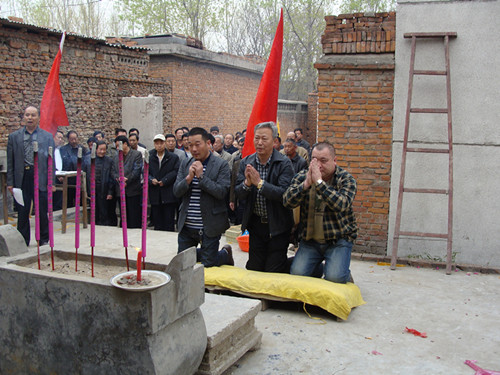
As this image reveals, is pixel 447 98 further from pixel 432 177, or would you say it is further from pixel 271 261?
pixel 271 261

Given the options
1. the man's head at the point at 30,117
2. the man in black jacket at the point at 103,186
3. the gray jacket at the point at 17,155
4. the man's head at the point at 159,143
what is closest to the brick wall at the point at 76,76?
the man in black jacket at the point at 103,186

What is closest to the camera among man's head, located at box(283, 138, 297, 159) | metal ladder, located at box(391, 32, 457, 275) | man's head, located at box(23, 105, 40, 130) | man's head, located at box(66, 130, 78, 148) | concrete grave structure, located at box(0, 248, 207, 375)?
concrete grave structure, located at box(0, 248, 207, 375)

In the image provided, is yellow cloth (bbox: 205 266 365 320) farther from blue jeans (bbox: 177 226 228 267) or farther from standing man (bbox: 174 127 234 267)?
standing man (bbox: 174 127 234 267)

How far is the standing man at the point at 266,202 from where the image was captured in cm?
522

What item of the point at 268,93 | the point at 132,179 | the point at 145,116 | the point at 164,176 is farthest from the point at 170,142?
the point at 145,116

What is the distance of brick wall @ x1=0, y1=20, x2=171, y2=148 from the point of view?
37.5 ft

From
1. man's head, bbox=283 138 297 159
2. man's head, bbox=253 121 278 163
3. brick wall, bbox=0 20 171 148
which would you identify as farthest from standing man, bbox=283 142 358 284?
brick wall, bbox=0 20 171 148

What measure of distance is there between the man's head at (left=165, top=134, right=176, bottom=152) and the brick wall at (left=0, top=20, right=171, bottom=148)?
13.9 feet

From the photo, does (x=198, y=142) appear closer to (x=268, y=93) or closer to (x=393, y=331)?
(x=268, y=93)

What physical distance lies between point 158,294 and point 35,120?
5.00 m

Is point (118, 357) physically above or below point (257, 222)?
below

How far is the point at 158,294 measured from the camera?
9.94 feet

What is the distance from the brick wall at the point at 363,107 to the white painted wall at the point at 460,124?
176 mm

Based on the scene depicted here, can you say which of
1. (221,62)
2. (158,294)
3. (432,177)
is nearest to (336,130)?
(432,177)
